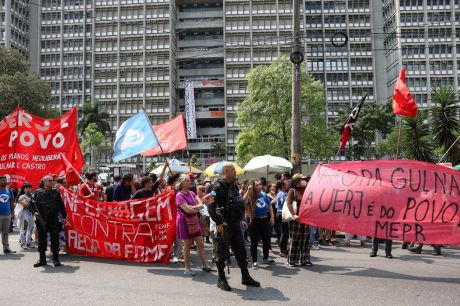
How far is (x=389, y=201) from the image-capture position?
26.2 feet

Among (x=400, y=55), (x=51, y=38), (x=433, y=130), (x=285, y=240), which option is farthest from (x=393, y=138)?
(x=51, y=38)

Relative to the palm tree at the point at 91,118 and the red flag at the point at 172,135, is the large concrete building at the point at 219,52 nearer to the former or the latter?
the palm tree at the point at 91,118

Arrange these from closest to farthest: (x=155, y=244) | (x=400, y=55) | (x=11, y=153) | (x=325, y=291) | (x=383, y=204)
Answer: (x=325, y=291) → (x=383, y=204) → (x=155, y=244) → (x=11, y=153) → (x=400, y=55)

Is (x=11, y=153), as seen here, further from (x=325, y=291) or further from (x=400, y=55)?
(x=400, y=55)

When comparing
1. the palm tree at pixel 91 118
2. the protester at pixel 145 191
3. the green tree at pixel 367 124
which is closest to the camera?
the protester at pixel 145 191

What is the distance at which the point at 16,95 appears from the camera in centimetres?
4447

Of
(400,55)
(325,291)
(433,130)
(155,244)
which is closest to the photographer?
(325,291)

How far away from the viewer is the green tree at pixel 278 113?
123 ft

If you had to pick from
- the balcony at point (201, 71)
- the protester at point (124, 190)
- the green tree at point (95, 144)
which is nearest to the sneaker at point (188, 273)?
the protester at point (124, 190)

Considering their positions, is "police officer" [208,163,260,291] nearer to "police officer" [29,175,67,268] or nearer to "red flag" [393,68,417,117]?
"police officer" [29,175,67,268]

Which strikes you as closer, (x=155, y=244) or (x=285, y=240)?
(x=155, y=244)

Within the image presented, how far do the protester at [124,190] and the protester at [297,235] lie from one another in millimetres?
3915

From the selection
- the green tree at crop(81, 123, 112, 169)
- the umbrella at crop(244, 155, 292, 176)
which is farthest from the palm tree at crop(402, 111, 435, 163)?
the green tree at crop(81, 123, 112, 169)

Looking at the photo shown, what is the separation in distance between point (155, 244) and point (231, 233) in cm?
272
